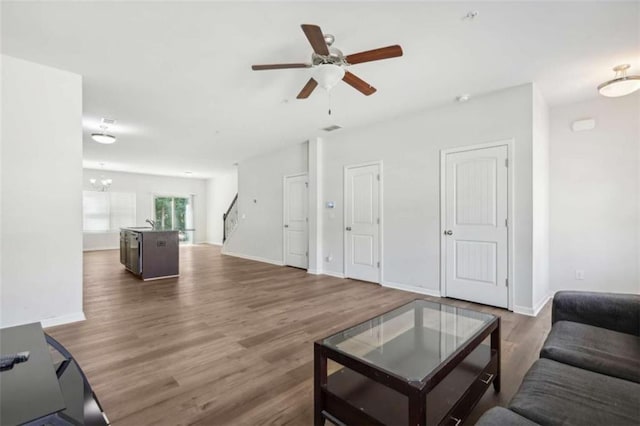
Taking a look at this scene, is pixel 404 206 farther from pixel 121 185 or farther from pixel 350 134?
pixel 121 185

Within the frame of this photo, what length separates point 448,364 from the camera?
1506 mm

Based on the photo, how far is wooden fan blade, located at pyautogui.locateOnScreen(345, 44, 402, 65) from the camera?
2.32 metres

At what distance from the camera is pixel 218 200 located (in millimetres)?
12227

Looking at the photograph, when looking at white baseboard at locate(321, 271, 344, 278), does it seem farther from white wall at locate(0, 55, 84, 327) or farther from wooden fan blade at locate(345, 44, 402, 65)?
wooden fan blade at locate(345, 44, 402, 65)

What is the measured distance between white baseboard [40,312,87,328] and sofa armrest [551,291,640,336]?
4.67 meters

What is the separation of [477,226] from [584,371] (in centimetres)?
284

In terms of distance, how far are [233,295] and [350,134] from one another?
3.57 meters

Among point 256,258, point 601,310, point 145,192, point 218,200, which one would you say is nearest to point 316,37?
point 601,310

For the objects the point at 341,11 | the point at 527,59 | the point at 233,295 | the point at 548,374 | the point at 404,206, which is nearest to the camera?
the point at 548,374

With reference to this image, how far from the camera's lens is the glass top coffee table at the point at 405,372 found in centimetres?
143

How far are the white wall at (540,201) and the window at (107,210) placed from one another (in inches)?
475

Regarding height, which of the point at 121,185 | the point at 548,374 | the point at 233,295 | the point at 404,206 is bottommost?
the point at 233,295

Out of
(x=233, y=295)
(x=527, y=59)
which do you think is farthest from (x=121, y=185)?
(x=527, y=59)

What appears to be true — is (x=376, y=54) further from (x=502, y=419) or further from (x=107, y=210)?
(x=107, y=210)
